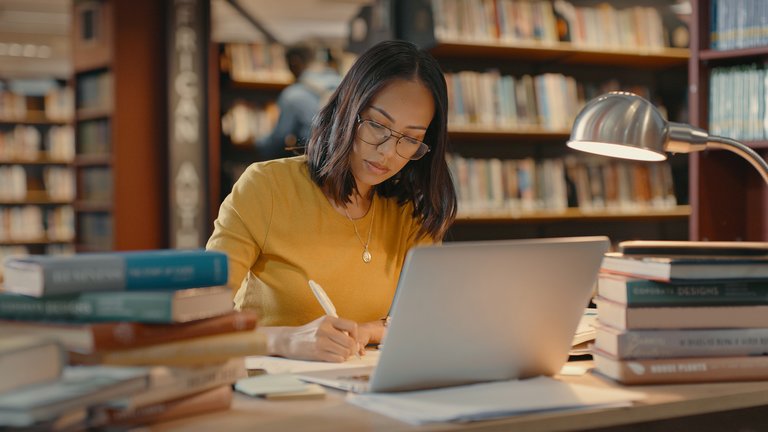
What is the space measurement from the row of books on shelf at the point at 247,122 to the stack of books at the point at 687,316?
384 cm

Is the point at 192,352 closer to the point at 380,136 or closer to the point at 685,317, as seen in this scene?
the point at 685,317

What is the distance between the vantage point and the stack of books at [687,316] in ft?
3.93

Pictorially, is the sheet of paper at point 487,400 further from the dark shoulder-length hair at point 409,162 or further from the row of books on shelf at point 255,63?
the row of books on shelf at point 255,63

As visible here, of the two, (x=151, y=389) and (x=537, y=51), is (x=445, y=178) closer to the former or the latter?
(x=151, y=389)

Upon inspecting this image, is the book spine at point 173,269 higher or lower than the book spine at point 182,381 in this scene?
higher

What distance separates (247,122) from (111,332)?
13.7 ft

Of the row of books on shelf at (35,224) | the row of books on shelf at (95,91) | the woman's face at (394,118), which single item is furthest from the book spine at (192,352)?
the row of books on shelf at (35,224)

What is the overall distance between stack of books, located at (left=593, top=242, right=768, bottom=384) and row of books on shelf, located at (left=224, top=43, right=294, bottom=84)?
155 inches

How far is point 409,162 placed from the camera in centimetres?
195

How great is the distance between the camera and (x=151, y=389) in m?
0.93

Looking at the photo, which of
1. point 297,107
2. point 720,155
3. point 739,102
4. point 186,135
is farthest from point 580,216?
point 186,135

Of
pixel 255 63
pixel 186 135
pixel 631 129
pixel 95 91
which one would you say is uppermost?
pixel 255 63

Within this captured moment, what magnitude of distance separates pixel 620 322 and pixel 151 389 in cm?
67

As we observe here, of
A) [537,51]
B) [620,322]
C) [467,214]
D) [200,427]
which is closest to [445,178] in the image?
[620,322]
